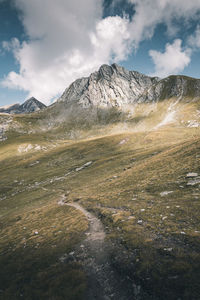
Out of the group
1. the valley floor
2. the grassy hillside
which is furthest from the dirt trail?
the grassy hillside

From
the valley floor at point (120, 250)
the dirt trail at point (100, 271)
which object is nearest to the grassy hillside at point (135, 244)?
the valley floor at point (120, 250)

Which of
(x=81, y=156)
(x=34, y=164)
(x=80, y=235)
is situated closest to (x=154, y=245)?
(x=80, y=235)

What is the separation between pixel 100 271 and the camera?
467 inches

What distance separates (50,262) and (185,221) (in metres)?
13.3

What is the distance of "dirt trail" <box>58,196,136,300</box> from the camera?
975 centimetres

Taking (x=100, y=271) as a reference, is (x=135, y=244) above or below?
above

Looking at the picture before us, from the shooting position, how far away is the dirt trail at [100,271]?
384 inches

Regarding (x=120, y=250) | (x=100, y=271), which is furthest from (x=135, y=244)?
(x=100, y=271)

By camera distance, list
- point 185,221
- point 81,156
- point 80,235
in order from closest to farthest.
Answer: point 185,221
point 80,235
point 81,156

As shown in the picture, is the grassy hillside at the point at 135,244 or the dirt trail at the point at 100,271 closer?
the dirt trail at the point at 100,271

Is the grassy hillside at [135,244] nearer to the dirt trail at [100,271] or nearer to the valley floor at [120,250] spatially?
the valley floor at [120,250]

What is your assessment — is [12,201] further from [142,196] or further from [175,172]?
[175,172]

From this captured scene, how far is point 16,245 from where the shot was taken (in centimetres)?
2061

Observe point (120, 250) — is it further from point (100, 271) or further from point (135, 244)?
point (100, 271)
